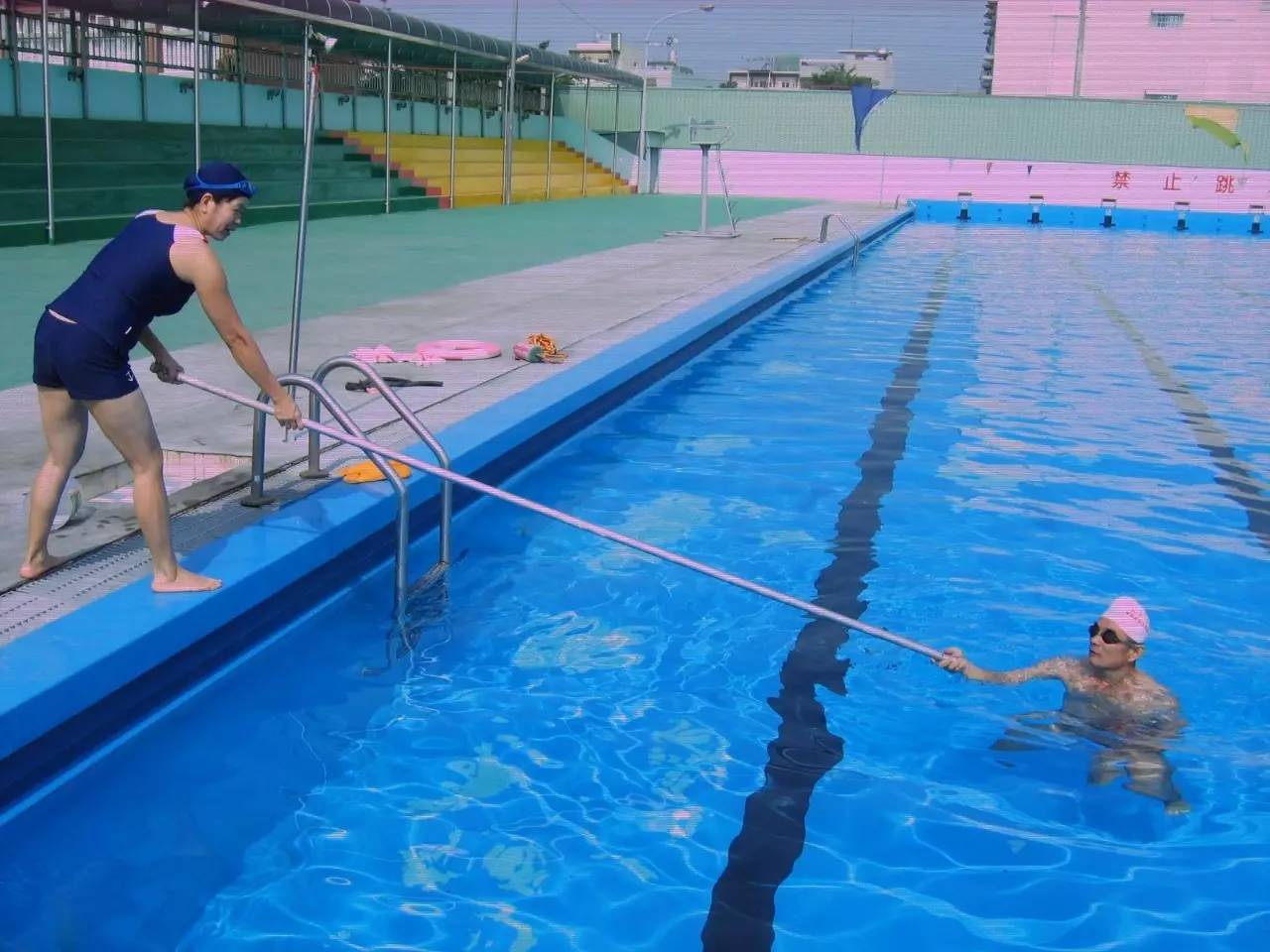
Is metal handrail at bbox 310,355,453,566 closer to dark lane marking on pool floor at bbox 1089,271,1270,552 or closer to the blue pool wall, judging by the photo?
the blue pool wall

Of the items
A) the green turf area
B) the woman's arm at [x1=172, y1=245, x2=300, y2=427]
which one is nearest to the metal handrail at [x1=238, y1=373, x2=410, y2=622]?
the woman's arm at [x1=172, y1=245, x2=300, y2=427]

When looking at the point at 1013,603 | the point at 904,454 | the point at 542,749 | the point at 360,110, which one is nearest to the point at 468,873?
the point at 542,749

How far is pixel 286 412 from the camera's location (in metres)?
3.87

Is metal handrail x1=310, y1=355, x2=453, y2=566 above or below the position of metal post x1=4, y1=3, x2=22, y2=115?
below

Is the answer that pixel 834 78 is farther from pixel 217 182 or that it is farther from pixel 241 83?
pixel 217 182

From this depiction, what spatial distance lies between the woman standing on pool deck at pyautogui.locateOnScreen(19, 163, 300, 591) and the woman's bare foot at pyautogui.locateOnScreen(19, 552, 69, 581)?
0.16 m

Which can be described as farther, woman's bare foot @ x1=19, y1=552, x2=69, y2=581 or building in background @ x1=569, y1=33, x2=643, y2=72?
building in background @ x1=569, y1=33, x2=643, y2=72

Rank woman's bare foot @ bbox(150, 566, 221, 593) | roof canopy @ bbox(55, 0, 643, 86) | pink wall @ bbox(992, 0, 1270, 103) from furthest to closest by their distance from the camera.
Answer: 1. pink wall @ bbox(992, 0, 1270, 103)
2. roof canopy @ bbox(55, 0, 643, 86)
3. woman's bare foot @ bbox(150, 566, 221, 593)

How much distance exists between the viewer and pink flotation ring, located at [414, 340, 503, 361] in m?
7.85

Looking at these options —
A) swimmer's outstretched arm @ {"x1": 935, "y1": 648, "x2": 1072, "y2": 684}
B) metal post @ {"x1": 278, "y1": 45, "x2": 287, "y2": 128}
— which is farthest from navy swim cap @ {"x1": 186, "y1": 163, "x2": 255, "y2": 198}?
metal post @ {"x1": 278, "y1": 45, "x2": 287, "y2": 128}

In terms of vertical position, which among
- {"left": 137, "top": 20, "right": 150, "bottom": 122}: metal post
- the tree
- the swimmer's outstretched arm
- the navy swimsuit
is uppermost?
the tree

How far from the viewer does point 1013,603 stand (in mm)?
5121

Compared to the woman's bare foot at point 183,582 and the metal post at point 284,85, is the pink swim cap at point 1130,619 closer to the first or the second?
the woman's bare foot at point 183,582

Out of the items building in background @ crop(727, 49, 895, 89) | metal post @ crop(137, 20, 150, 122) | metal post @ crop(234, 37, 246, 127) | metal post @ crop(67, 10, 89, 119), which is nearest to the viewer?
metal post @ crop(67, 10, 89, 119)
